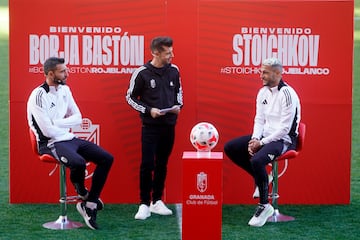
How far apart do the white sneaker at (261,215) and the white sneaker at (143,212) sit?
0.99 meters

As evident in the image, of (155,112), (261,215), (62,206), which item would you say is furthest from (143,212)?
(261,215)

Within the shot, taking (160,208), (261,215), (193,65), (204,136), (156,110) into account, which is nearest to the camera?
(204,136)

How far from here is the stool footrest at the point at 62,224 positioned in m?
9.43

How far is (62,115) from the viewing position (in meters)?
9.55

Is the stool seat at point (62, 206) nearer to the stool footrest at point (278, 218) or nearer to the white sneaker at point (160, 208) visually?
the white sneaker at point (160, 208)

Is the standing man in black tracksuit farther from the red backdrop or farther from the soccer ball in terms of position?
the soccer ball

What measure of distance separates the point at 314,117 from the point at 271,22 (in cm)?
104

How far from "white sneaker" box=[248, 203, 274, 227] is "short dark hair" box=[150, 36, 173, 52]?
67.7 inches

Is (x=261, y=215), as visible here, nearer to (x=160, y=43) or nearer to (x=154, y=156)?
(x=154, y=156)

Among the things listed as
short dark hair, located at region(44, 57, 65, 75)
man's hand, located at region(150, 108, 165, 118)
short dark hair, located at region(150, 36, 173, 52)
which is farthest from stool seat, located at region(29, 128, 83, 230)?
short dark hair, located at region(150, 36, 173, 52)

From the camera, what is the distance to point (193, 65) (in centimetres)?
1030

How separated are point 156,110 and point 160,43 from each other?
63cm

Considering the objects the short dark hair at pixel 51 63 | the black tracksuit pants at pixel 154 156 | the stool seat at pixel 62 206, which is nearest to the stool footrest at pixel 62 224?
the stool seat at pixel 62 206

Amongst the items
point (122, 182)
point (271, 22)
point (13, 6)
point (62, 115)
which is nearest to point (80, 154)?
point (62, 115)
